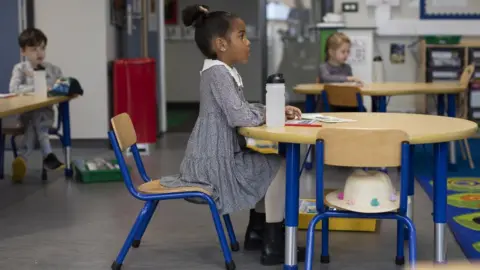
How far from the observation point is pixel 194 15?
3.23 meters

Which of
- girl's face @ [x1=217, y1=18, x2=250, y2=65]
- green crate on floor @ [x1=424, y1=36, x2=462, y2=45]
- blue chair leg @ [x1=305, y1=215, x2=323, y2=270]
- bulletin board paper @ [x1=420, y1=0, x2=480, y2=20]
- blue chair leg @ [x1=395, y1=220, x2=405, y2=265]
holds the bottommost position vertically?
blue chair leg @ [x1=395, y1=220, x2=405, y2=265]

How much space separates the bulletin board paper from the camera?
891 centimetres

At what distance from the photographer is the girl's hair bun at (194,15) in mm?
3225

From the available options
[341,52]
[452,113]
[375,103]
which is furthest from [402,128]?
[341,52]

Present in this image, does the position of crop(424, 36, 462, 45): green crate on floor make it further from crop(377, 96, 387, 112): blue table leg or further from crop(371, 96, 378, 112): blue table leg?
crop(377, 96, 387, 112): blue table leg

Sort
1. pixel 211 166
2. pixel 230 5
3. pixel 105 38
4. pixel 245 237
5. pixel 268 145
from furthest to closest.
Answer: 1. pixel 230 5
2. pixel 105 38
3. pixel 268 145
4. pixel 245 237
5. pixel 211 166

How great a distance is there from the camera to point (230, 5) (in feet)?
36.6

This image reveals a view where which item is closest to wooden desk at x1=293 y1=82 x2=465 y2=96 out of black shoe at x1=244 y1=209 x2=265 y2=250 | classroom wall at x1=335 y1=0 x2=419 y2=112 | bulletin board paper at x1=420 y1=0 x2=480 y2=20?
black shoe at x1=244 y1=209 x2=265 y2=250

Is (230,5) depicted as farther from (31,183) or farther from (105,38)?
(31,183)

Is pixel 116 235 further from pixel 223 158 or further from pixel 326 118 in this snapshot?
pixel 326 118

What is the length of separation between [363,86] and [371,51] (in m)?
3.27

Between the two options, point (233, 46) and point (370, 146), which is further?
point (233, 46)

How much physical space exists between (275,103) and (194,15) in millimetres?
581

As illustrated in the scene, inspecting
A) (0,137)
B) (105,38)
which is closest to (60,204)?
(0,137)
